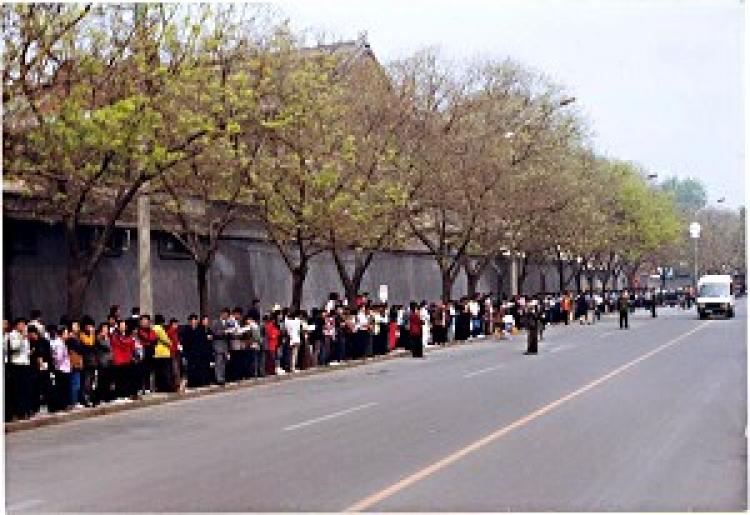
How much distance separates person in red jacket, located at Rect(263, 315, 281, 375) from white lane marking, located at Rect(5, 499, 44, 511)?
17.2 meters

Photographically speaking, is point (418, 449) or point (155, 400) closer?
point (418, 449)

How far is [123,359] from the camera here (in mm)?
21594

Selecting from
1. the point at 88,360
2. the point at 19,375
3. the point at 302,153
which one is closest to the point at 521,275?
the point at 302,153

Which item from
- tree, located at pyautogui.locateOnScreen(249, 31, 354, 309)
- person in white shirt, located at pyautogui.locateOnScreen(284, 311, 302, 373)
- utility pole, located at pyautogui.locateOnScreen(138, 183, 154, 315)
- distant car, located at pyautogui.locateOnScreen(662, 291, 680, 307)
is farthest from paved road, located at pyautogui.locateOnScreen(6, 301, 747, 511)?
distant car, located at pyautogui.locateOnScreen(662, 291, 680, 307)

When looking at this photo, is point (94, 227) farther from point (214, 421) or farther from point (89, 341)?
point (214, 421)

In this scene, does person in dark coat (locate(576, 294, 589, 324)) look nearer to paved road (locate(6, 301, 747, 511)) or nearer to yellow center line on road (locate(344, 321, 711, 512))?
paved road (locate(6, 301, 747, 511))

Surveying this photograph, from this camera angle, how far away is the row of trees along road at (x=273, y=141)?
19.3 metres

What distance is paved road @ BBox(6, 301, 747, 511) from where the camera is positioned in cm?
1050

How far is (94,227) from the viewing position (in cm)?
2795

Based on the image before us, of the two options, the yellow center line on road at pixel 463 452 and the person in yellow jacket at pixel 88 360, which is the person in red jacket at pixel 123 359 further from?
the yellow center line on road at pixel 463 452

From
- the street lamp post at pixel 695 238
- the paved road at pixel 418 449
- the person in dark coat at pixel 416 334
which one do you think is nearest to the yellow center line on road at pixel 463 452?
the paved road at pixel 418 449

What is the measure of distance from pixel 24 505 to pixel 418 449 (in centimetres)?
459

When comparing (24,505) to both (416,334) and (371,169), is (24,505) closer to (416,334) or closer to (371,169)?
(416,334)

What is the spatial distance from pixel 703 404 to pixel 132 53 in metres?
11.2
